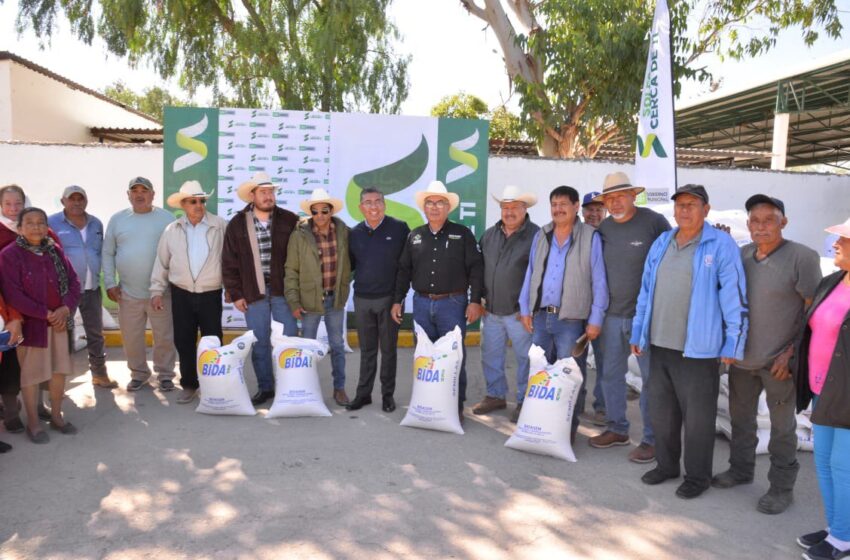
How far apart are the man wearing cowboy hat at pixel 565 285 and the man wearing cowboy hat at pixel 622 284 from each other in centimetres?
8

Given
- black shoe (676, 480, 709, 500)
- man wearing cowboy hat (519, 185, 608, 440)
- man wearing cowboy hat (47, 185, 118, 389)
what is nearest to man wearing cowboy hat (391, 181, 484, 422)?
man wearing cowboy hat (519, 185, 608, 440)

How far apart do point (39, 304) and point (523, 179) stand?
19.7ft

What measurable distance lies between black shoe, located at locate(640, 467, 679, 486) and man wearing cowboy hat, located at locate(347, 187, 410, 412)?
2075 mm

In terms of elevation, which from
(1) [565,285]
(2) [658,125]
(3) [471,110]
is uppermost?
(3) [471,110]

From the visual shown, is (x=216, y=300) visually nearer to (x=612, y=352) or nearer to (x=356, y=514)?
(x=356, y=514)

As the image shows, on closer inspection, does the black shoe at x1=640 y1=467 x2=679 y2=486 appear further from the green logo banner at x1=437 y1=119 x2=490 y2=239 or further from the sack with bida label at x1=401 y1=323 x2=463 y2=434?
the green logo banner at x1=437 y1=119 x2=490 y2=239

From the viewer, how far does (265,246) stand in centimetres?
517

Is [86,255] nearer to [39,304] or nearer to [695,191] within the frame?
[39,304]

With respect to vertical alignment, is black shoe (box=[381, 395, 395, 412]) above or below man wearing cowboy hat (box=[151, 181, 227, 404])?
below

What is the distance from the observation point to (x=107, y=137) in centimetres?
1484

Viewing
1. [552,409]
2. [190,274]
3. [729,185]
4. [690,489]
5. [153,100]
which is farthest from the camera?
[153,100]

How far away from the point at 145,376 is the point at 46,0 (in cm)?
1146

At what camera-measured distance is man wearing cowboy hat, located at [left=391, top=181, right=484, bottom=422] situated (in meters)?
4.90

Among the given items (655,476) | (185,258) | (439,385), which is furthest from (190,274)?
(655,476)
